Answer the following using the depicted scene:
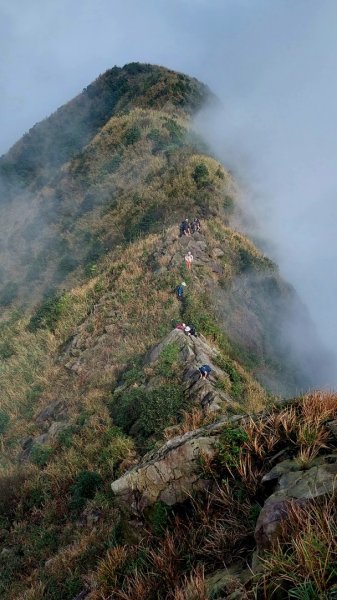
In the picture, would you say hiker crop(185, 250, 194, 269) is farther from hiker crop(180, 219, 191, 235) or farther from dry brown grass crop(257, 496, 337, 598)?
dry brown grass crop(257, 496, 337, 598)

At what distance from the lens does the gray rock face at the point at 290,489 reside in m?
4.06

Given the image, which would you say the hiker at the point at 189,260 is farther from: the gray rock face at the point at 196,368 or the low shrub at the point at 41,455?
the low shrub at the point at 41,455

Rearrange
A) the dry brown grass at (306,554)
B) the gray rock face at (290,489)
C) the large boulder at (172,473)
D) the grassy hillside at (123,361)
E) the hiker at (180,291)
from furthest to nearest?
the hiker at (180,291)
the large boulder at (172,473)
the grassy hillside at (123,361)
the gray rock face at (290,489)
the dry brown grass at (306,554)

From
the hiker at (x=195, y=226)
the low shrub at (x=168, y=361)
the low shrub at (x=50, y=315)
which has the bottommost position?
the low shrub at (x=50, y=315)

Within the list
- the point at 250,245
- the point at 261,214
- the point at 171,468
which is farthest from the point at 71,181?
the point at 171,468

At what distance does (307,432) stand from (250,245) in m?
23.9

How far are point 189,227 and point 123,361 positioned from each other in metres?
10.1

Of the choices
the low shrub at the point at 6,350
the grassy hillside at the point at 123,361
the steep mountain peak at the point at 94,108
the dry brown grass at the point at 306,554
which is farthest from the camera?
the steep mountain peak at the point at 94,108

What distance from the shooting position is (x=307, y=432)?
5.12m

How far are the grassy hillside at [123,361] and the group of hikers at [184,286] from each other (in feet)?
1.30

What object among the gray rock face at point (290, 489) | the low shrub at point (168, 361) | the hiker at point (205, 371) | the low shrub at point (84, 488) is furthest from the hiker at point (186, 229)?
the gray rock face at point (290, 489)

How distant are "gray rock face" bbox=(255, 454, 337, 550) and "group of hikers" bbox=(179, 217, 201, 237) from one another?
19.1 m

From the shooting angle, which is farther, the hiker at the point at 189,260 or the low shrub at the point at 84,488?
the hiker at the point at 189,260

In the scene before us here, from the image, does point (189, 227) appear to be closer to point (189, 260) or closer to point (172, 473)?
point (189, 260)
